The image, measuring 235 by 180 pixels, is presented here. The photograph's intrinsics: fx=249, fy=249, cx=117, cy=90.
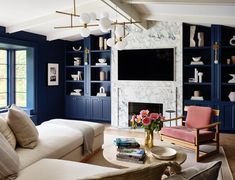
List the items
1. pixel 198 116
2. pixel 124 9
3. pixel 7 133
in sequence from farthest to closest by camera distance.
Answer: pixel 198 116, pixel 124 9, pixel 7 133

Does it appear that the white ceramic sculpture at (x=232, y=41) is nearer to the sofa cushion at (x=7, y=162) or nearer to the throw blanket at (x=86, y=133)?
the throw blanket at (x=86, y=133)

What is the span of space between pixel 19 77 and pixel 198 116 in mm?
4604

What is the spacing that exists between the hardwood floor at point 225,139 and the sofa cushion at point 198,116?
669mm

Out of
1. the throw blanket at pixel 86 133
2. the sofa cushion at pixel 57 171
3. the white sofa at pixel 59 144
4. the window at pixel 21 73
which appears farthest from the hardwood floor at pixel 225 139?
the window at pixel 21 73

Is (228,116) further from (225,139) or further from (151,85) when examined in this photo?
(151,85)

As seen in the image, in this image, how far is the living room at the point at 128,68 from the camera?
5746mm

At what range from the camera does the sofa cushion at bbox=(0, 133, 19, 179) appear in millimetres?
2232

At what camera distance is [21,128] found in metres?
3.04

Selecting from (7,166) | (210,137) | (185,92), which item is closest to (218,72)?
(185,92)

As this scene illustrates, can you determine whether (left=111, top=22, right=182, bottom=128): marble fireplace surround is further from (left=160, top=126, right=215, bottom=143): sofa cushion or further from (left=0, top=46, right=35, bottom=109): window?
(left=0, top=46, right=35, bottom=109): window

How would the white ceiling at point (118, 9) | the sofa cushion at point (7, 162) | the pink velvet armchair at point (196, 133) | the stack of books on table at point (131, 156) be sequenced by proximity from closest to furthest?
the sofa cushion at point (7, 162) < the stack of books on table at point (131, 156) < the pink velvet armchair at point (196, 133) < the white ceiling at point (118, 9)

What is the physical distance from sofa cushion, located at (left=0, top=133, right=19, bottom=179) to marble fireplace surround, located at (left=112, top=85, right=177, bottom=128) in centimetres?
461

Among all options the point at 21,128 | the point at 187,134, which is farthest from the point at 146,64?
the point at 21,128

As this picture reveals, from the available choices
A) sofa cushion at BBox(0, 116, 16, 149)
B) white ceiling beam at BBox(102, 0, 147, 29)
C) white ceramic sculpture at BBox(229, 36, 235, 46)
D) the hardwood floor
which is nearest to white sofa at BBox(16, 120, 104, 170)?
sofa cushion at BBox(0, 116, 16, 149)
